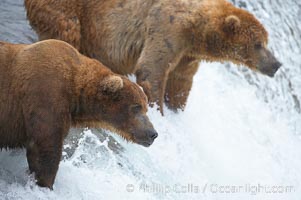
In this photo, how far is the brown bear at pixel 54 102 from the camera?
22.8ft

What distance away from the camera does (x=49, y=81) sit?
23.0 ft

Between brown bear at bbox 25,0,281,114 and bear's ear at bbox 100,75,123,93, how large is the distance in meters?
2.39

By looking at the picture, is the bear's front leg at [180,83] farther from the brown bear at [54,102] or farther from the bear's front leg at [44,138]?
the bear's front leg at [44,138]

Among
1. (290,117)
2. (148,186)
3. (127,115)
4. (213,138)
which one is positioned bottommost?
(290,117)

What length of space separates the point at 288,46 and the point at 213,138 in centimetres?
426

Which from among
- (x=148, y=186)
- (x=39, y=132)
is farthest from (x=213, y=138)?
(x=39, y=132)

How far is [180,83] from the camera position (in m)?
10.4

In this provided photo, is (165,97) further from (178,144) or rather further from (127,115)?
(127,115)

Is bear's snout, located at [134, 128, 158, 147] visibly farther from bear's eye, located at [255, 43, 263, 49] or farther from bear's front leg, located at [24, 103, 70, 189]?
bear's eye, located at [255, 43, 263, 49]

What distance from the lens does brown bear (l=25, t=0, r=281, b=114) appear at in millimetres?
9742

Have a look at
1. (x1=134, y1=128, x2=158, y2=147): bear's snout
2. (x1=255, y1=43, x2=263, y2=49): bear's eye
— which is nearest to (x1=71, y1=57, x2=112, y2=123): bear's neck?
(x1=134, y1=128, x2=158, y2=147): bear's snout

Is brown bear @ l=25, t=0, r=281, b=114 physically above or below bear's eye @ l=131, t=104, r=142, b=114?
below

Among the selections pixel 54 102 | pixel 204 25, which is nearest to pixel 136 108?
pixel 54 102

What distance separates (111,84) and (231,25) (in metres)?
3.19
